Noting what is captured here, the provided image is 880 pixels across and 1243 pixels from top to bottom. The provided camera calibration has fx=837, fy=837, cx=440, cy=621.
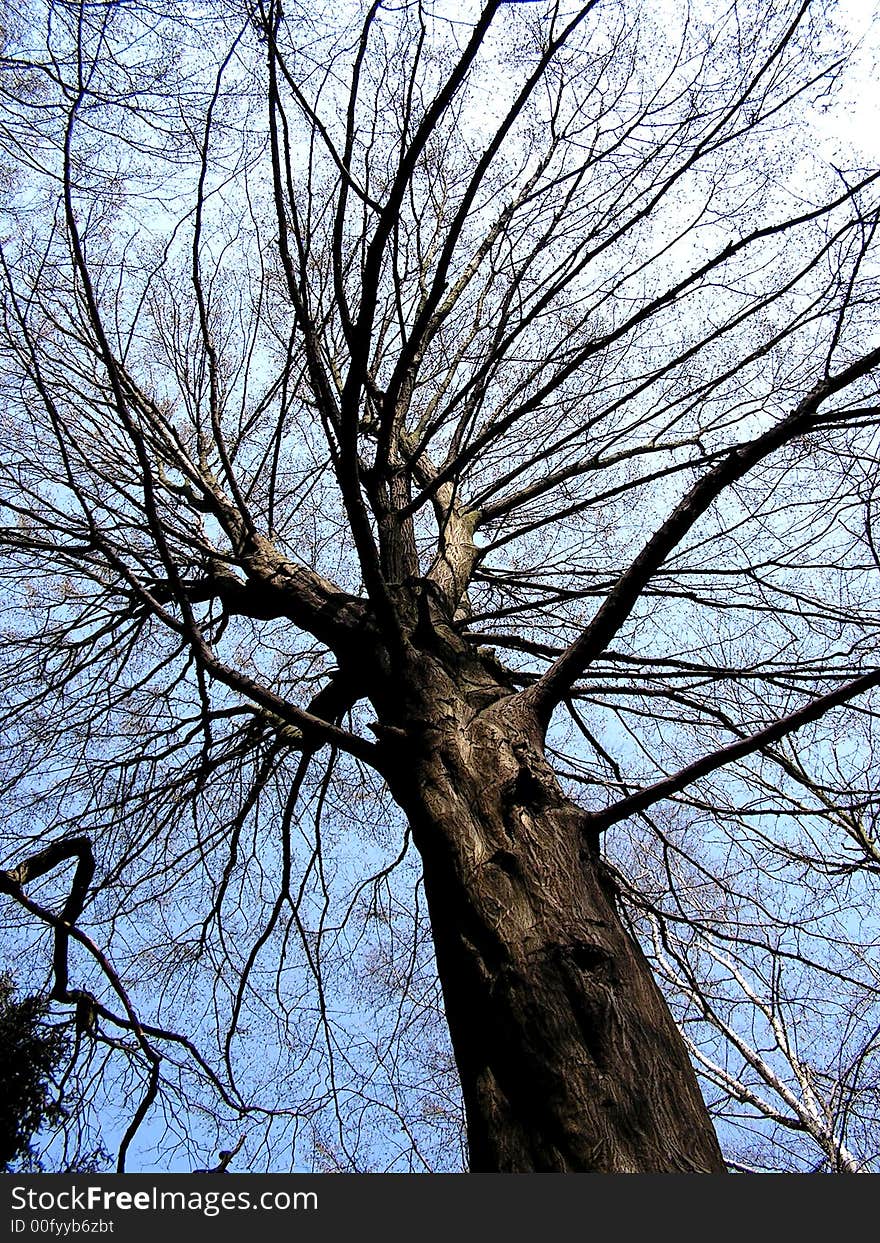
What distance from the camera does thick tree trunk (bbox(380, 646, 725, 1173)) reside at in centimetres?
154

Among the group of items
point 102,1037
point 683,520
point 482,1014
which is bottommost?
point 482,1014

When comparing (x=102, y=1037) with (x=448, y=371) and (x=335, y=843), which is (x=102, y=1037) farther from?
(x=448, y=371)

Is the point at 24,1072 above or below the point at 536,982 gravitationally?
above

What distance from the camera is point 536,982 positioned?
1759 mm

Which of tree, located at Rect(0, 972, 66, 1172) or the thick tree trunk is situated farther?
tree, located at Rect(0, 972, 66, 1172)

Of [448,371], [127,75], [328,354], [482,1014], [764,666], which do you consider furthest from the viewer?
[448,371]

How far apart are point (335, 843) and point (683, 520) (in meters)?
2.88

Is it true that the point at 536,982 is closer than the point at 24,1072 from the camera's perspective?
Yes

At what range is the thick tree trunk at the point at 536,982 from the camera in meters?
1.54

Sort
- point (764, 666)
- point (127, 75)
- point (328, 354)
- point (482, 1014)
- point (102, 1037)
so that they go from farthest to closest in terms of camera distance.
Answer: point (328, 354)
point (764, 666)
point (102, 1037)
point (127, 75)
point (482, 1014)

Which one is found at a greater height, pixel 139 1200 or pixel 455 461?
pixel 455 461

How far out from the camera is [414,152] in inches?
78.3

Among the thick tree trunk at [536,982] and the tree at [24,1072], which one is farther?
the tree at [24,1072]

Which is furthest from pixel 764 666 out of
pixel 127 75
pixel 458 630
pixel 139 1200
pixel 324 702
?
pixel 127 75
